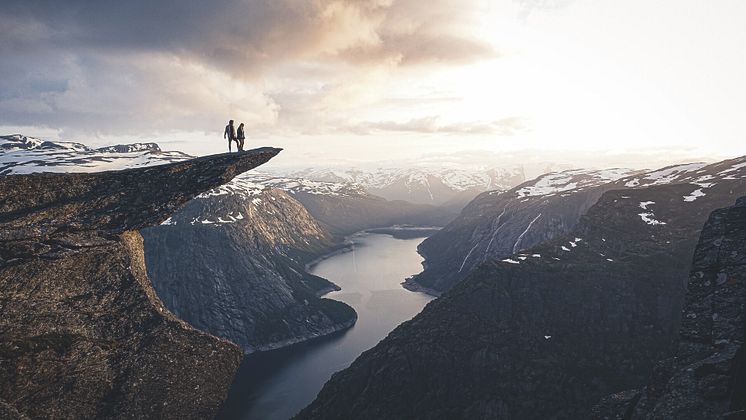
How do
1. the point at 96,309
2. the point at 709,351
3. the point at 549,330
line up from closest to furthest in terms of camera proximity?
the point at 709,351 < the point at 96,309 < the point at 549,330

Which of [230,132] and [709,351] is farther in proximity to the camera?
[230,132]

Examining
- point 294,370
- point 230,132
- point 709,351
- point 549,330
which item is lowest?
point 294,370

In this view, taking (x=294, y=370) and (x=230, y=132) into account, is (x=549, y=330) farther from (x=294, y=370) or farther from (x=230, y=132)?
(x=294, y=370)

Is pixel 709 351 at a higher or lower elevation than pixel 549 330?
higher

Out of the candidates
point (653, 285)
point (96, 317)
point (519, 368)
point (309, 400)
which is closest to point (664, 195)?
point (653, 285)

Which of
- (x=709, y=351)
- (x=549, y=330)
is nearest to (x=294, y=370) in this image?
(x=549, y=330)

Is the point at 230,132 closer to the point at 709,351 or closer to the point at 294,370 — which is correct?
the point at 709,351

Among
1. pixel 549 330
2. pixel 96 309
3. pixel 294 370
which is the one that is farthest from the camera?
pixel 294 370

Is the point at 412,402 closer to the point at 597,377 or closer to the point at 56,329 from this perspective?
the point at 597,377
